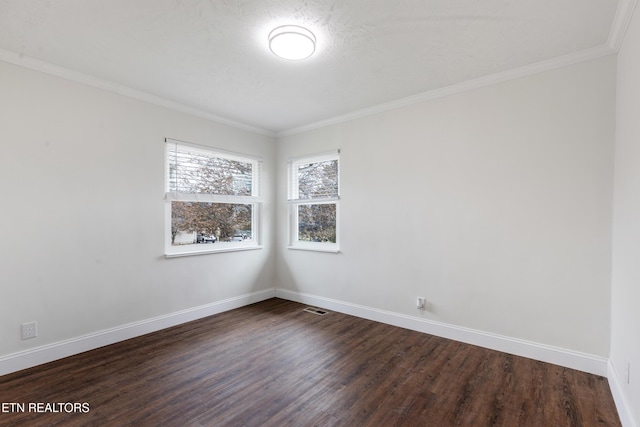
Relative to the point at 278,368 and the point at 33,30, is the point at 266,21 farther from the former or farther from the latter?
the point at 278,368

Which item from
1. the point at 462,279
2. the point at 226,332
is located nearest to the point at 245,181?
the point at 226,332

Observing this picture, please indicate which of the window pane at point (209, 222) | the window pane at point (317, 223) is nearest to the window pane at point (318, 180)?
the window pane at point (317, 223)

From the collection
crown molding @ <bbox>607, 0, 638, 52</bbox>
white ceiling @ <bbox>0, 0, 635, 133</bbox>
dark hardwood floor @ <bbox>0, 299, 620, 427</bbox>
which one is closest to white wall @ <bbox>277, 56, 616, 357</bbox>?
crown molding @ <bbox>607, 0, 638, 52</bbox>

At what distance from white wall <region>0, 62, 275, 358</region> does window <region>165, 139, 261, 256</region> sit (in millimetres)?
161

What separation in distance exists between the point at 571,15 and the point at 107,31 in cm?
317

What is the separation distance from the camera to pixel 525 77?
2.77 metres

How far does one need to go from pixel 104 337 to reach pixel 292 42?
3.19m

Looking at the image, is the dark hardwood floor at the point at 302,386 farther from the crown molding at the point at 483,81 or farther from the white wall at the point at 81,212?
the crown molding at the point at 483,81

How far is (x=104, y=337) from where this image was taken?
3006 mm

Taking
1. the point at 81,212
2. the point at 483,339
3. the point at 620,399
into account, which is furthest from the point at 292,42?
the point at 620,399

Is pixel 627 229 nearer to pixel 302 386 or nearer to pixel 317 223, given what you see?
pixel 302 386

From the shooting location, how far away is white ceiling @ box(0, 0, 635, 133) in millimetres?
1959

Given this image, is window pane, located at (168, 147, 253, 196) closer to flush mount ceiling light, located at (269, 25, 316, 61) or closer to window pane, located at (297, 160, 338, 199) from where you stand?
window pane, located at (297, 160, 338, 199)

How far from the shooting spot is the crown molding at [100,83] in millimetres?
2511
